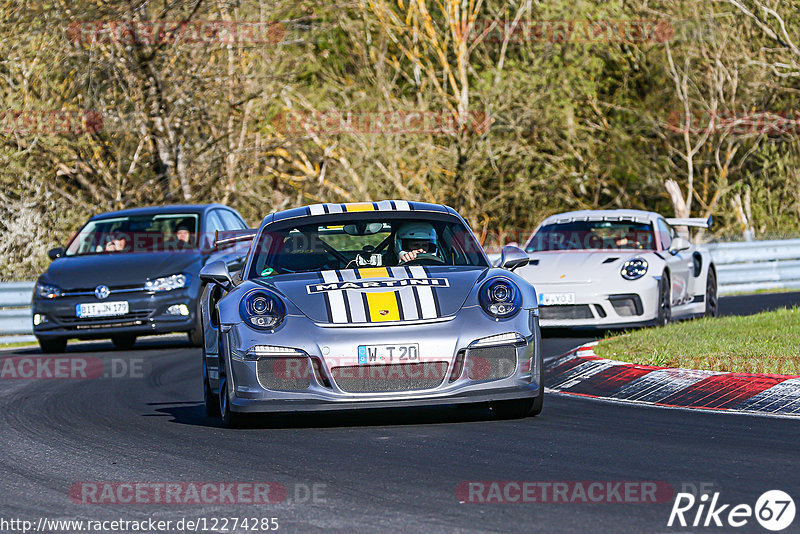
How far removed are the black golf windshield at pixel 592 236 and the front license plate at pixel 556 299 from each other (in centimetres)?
138

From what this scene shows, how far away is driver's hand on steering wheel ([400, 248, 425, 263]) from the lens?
27.7 feet

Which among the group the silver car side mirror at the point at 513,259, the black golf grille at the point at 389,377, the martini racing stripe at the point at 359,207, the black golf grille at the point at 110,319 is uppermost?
the martini racing stripe at the point at 359,207

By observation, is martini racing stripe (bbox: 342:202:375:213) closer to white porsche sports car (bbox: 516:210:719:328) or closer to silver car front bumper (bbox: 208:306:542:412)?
silver car front bumper (bbox: 208:306:542:412)

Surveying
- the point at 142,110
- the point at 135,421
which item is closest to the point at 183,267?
the point at 135,421

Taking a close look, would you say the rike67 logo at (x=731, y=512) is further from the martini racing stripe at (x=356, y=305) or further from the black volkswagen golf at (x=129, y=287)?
the black volkswagen golf at (x=129, y=287)

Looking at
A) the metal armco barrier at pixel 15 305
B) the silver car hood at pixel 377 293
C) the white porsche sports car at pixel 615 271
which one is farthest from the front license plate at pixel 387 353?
the metal armco barrier at pixel 15 305

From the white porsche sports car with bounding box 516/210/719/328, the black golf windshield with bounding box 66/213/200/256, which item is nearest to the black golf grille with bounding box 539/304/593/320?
the white porsche sports car with bounding box 516/210/719/328

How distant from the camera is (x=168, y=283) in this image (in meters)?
14.3

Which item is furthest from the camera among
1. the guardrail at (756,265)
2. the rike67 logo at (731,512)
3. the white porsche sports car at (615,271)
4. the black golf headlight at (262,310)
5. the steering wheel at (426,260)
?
the guardrail at (756,265)

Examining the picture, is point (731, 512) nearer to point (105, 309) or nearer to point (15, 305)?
point (105, 309)

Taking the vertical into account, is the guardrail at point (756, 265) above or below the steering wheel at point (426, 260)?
below

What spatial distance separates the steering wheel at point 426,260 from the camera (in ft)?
27.4

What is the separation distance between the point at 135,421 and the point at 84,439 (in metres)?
0.81

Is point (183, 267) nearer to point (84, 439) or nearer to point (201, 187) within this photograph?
point (84, 439)
